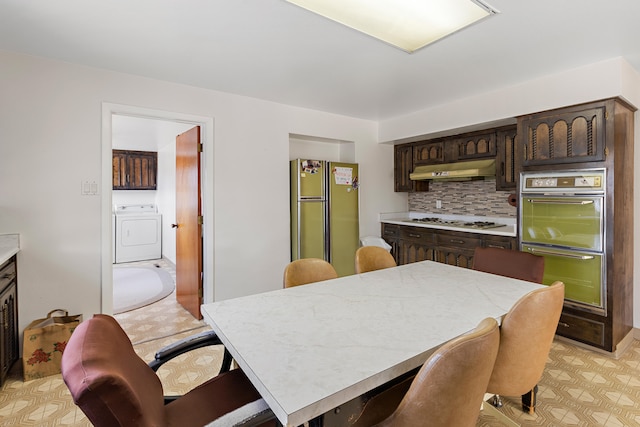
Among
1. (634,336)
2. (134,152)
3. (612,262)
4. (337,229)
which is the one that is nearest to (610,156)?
(612,262)

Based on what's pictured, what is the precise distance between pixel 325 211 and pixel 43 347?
2785mm

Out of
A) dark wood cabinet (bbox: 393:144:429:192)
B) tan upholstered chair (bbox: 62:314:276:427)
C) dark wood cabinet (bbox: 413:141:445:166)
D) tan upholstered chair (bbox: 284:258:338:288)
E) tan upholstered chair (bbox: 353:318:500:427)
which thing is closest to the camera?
tan upholstered chair (bbox: 62:314:276:427)

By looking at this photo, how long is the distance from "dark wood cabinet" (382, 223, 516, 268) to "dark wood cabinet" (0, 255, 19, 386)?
3.88m

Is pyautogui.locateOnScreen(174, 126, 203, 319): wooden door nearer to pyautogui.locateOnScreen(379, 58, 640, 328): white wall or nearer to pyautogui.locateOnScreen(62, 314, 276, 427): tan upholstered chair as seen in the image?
pyautogui.locateOnScreen(62, 314, 276, 427): tan upholstered chair

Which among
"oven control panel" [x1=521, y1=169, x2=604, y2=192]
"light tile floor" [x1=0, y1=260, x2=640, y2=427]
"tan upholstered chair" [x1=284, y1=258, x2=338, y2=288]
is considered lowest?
"light tile floor" [x1=0, y1=260, x2=640, y2=427]

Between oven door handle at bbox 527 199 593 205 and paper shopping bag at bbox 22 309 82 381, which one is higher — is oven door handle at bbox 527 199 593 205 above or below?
above

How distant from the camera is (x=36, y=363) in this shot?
2.27 metres

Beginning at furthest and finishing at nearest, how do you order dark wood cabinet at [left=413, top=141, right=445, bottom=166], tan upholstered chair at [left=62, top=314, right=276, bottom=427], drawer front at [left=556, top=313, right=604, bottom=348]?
dark wood cabinet at [left=413, top=141, right=445, bottom=166], drawer front at [left=556, top=313, right=604, bottom=348], tan upholstered chair at [left=62, top=314, right=276, bottom=427]

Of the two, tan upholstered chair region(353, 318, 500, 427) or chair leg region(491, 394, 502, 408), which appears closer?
tan upholstered chair region(353, 318, 500, 427)

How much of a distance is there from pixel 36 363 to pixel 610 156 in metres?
4.53

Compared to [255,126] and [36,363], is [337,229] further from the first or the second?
[36,363]

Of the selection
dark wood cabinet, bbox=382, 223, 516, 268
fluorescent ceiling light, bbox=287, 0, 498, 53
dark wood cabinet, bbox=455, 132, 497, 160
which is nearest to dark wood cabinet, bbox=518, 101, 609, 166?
dark wood cabinet, bbox=455, 132, 497, 160

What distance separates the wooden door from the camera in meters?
3.29

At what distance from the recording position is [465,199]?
4.32m
